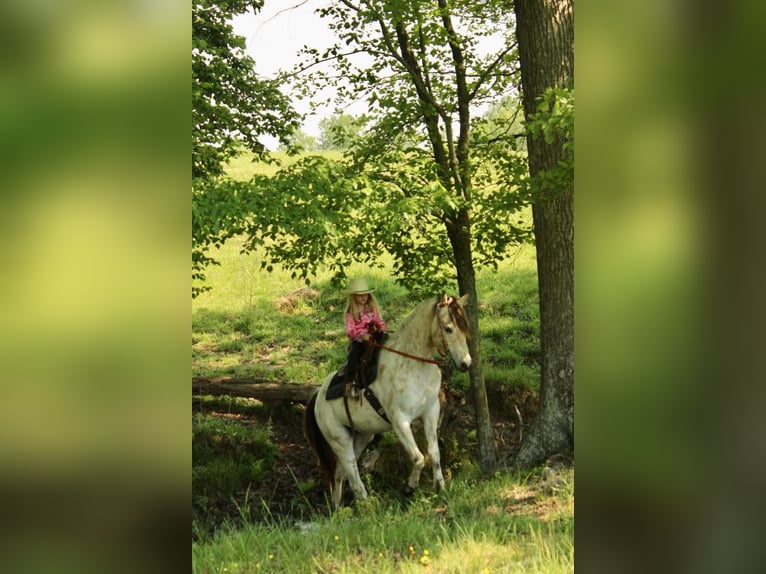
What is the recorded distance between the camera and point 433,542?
4969mm

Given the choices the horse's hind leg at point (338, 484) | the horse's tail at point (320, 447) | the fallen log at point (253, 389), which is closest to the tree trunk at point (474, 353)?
the horse's hind leg at point (338, 484)

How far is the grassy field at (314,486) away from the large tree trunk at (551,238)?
0.50 metres

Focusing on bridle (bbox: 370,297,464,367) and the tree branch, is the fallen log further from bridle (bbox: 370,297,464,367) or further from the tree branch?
the tree branch

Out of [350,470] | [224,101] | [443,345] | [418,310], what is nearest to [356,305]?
[418,310]

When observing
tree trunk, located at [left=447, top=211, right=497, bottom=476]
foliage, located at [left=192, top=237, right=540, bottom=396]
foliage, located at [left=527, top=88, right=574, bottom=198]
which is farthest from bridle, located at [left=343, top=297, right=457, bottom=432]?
foliage, located at [left=192, top=237, right=540, bottom=396]

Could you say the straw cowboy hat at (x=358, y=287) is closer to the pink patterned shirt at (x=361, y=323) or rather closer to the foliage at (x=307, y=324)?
the pink patterned shirt at (x=361, y=323)

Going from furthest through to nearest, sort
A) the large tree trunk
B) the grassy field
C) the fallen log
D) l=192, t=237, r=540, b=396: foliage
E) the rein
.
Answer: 1. l=192, t=237, r=540, b=396: foliage
2. the fallen log
3. the rein
4. the large tree trunk
5. the grassy field

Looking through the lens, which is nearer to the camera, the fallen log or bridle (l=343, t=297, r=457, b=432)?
bridle (l=343, t=297, r=457, b=432)

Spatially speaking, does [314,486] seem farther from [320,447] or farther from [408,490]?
[408,490]

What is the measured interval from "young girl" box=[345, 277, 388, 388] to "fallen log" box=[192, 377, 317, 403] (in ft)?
7.77

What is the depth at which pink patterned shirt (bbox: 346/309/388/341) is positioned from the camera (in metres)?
7.18
